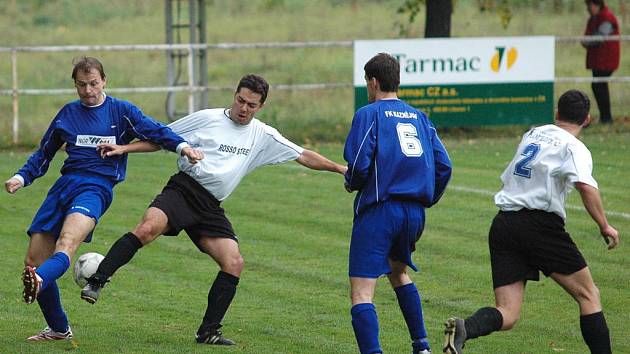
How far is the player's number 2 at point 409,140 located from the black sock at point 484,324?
1015mm

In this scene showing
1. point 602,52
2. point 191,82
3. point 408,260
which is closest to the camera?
point 408,260

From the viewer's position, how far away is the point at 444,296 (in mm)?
9898

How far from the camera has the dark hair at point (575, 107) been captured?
7.27 meters

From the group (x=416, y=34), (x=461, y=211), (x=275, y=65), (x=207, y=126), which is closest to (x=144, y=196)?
(x=461, y=211)

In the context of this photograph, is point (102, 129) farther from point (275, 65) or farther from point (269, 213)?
point (275, 65)

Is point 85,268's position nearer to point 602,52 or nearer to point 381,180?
point 381,180

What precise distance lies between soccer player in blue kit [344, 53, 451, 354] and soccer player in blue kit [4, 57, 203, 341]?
4.31 feet

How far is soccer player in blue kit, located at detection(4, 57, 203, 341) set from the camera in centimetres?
789

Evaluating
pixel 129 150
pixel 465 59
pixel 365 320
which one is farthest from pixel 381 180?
pixel 465 59

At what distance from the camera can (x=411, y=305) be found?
24.6 ft

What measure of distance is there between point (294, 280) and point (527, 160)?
3676 mm

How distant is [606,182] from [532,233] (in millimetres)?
8653

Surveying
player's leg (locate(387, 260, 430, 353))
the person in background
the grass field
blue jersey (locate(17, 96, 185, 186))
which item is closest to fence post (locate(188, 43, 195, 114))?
the grass field

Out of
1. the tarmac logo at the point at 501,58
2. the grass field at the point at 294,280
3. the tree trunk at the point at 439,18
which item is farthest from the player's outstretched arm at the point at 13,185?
the tree trunk at the point at 439,18
